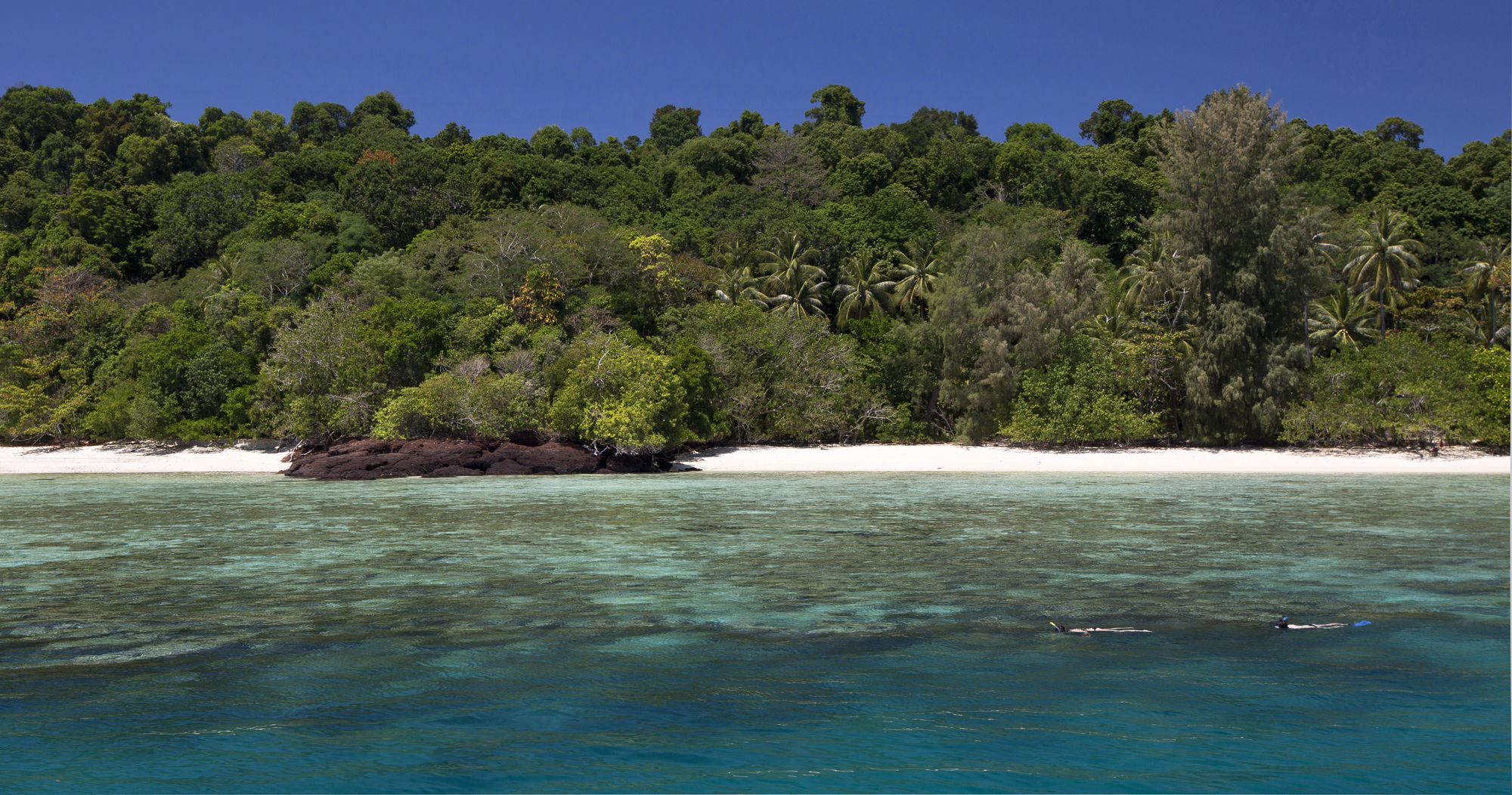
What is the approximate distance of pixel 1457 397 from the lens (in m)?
30.0

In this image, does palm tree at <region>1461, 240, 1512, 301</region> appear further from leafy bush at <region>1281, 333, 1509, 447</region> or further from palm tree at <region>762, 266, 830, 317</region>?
palm tree at <region>762, 266, 830, 317</region>

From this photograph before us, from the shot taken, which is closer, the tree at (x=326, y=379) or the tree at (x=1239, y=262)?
the tree at (x=326, y=379)

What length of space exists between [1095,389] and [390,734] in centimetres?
3063

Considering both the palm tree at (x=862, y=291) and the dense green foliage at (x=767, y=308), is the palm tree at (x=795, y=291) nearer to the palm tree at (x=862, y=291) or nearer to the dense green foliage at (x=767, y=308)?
the dense green foliage at (x=767, y=308)

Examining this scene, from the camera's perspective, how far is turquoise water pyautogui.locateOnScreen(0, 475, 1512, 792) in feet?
17.4

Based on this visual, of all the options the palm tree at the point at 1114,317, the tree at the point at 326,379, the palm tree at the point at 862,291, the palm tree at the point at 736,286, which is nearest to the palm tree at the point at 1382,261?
the palm tree at the point at 1114,317

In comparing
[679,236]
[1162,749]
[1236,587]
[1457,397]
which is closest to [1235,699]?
[1162,749]

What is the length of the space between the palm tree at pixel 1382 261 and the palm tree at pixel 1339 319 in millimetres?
785

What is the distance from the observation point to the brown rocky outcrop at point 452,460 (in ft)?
94.6

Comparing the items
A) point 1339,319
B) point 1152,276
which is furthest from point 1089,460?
point 1339,319

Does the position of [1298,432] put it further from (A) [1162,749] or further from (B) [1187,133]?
(A) [1162,749]

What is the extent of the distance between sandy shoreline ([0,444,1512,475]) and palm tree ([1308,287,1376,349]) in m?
9.62

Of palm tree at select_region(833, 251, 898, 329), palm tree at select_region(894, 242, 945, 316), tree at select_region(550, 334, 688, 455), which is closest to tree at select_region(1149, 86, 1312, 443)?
palm tree at select_region(894, 242, 945, 316)

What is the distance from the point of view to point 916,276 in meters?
44.8
